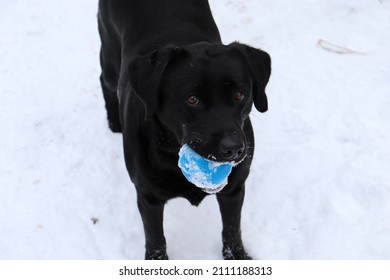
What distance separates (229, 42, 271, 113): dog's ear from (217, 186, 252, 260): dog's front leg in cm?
60

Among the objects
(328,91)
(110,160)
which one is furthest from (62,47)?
(328,91)

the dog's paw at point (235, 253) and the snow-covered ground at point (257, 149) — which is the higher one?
the snow-covered ground at point (257, 149)

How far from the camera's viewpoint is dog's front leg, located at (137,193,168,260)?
324 cm

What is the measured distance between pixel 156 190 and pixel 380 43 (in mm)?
2780

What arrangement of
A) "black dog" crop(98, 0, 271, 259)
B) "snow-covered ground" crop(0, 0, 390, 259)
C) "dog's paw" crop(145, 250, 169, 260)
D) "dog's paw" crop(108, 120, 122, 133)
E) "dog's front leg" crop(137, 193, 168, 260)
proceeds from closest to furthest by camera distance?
"black dog" crop(98, 0, 271, 259)
"dog's front leg" crop(137, 193, 168, 260)
"dog's paw" crop(145, 250, 169, 260)
"snow-covered ground" crop(0, 0, 390, 259)
"dog's paw" crop(108, 120, 122, 133)

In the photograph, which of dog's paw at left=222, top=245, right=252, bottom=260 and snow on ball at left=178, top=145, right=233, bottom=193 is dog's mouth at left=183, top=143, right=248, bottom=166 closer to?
snow on ball at left=178, top=145, right=233, bottom=193

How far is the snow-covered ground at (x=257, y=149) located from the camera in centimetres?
365

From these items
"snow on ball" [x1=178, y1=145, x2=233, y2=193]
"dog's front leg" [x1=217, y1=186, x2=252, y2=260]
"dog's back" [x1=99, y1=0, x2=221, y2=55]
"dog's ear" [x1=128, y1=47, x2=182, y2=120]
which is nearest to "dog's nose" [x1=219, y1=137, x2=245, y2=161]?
"snow on ball" [x1=178, y1=145, x2=233, y2=193]

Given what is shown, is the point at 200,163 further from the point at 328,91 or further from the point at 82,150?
the point at 328,91

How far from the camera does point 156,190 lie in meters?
3.08

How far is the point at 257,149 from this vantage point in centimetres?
411

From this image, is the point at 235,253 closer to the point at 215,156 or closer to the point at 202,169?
the point at 202,169

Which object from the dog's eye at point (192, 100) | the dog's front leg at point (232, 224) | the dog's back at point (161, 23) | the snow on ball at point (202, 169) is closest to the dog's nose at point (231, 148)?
the snow on ball at point (202, 169)

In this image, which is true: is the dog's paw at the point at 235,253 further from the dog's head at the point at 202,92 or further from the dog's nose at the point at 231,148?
the dog's nose at the point at 231,148
